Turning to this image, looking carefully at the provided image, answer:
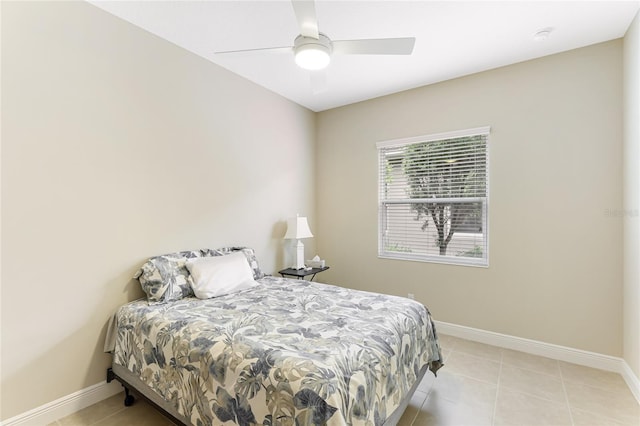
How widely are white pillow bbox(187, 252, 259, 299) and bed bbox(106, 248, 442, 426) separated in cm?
2

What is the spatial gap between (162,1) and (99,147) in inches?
44.4

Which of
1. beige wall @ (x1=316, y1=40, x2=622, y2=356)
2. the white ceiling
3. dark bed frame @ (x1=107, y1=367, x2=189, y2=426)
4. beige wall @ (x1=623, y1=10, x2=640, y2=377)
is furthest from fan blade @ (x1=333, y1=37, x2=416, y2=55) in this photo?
dark bed frame @ (x1=107, y1=367, x2=189, y2=426)

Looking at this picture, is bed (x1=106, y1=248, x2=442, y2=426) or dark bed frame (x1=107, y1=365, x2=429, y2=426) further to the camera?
dark bed frame (x1=107, y1=365, x2=429, y2=426)

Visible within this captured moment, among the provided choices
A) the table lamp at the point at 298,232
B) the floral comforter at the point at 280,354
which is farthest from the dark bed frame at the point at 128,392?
the table lamp at the point at 298,232

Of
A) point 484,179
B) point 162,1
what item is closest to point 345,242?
point 484,179

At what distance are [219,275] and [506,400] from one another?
235 centimetres

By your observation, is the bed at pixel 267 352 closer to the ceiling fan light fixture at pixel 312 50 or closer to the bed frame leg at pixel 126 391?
the bed frame leg at pixel 126 391

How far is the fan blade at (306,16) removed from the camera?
1.49 metres

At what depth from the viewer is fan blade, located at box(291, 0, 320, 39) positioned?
4.88ft

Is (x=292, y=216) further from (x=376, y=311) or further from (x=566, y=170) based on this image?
(x=566, y=170)

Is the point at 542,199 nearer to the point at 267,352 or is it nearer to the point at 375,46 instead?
the point at 375,46

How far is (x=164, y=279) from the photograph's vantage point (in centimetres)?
225

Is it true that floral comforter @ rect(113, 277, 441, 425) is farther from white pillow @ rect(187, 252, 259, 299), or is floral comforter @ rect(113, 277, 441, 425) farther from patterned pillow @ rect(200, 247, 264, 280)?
patterned pillow @ rect(200, 247, 264, 280)

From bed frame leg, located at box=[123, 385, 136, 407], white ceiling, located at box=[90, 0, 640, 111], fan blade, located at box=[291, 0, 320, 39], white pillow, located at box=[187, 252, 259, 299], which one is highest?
white ceiling, located at box=[90, 0, 640, 111]
